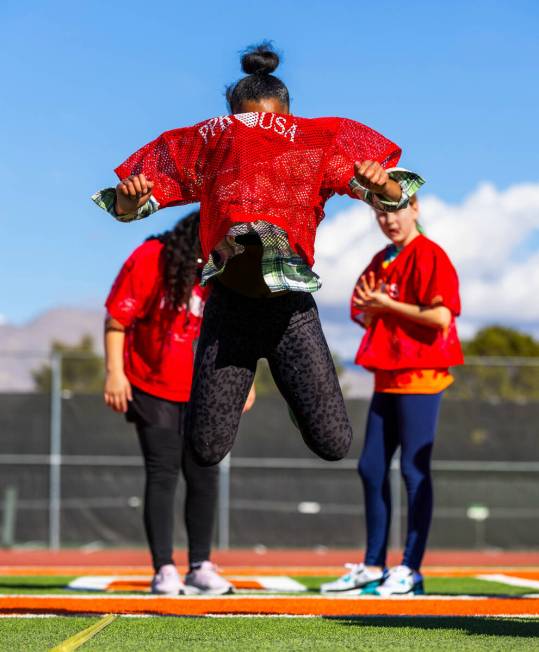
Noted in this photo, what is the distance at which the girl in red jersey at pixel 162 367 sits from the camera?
19.3 feet

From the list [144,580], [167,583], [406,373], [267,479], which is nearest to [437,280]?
[406,373]

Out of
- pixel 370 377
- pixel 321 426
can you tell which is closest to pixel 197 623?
pixel 321 426

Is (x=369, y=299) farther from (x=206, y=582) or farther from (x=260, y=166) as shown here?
(x=260, y=166)

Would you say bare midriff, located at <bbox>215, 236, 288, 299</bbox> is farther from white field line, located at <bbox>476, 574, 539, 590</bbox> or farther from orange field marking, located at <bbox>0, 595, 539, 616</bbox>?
white field line, located at <bbox>476, 574, 539, 590</bbox>

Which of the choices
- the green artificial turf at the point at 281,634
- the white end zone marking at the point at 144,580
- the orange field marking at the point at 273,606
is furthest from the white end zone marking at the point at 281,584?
the green artificial turf at the point at 281,634

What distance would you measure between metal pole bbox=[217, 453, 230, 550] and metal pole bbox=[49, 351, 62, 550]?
2063mm

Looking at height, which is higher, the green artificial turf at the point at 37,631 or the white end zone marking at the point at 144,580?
the green artificial turf at the point at 37,631

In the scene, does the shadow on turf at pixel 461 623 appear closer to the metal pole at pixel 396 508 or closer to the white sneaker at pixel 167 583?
the white sneaker at pixel 167 583

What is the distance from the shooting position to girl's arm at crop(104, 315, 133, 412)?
576cm

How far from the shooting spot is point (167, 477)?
5.94 meters

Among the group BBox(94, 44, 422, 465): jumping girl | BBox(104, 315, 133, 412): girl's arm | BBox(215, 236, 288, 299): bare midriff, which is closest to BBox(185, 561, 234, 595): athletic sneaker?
BBox(104, 315, 133, 412): girl's arm

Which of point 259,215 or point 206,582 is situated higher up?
point 259,215

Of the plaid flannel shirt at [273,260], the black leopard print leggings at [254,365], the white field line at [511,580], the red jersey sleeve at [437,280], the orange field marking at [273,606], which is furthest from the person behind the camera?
the white field line at [511,580]

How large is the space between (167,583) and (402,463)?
1275 mm
